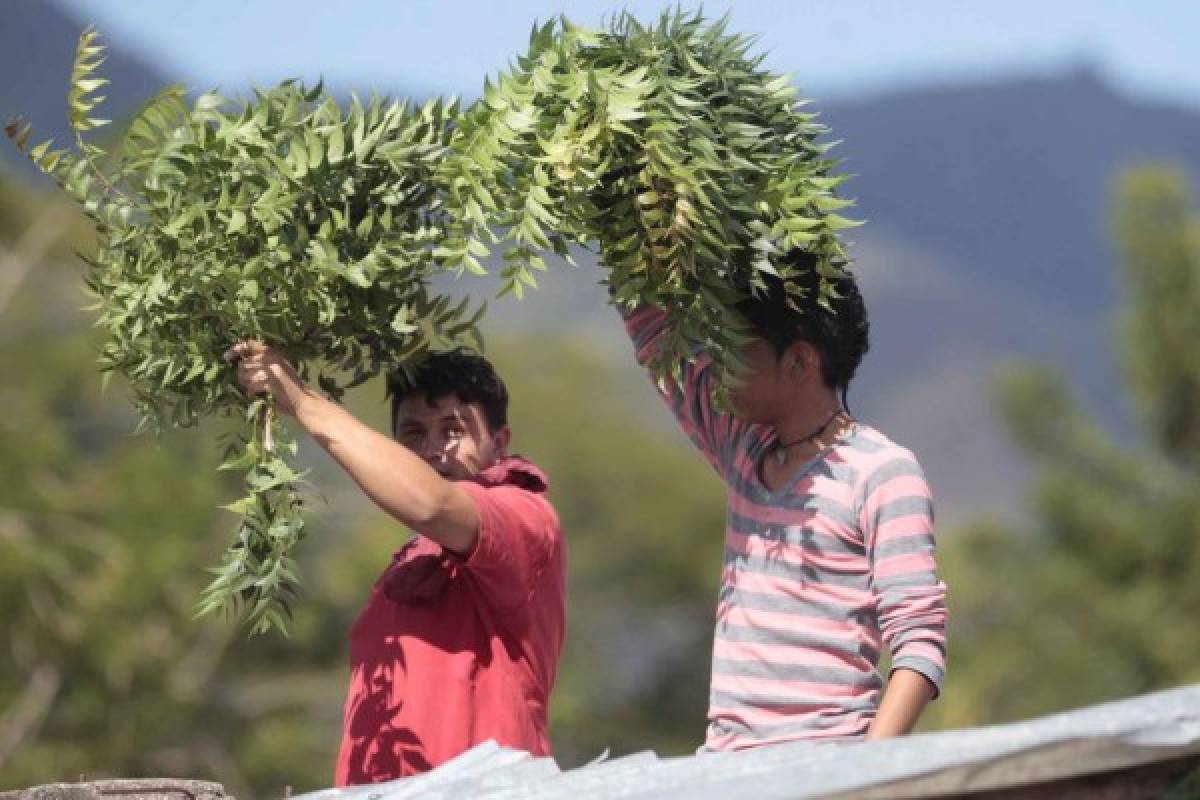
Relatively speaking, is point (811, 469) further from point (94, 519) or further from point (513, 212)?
point (94, 519)

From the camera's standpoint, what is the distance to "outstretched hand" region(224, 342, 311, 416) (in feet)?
12.9

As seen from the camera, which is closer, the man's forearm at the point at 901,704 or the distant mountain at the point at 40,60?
the man's forearm at the point at 901,704

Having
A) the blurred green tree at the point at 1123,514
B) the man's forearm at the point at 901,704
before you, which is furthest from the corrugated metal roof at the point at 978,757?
the blurred green tree at the point at 1123,514

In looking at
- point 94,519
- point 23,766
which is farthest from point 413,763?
point 94,519

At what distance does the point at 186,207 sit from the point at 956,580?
24.7 meters

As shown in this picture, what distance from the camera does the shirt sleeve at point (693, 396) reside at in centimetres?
412

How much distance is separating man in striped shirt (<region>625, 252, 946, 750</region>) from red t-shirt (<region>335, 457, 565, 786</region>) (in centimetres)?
39

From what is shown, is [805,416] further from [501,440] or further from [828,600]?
[501,440]

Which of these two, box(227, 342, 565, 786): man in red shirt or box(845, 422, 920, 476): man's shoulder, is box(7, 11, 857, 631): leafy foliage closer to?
box(227, 342, 565, 786): man in red shirt

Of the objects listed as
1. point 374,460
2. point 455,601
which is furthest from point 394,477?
point 455,601

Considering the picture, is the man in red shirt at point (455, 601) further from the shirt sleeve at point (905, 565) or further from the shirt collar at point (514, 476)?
the shirt sleeve at point (905, 565)

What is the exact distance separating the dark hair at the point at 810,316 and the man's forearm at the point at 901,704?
0.61m

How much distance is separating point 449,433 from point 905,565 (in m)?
1.07

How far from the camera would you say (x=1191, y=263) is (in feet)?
76.4
